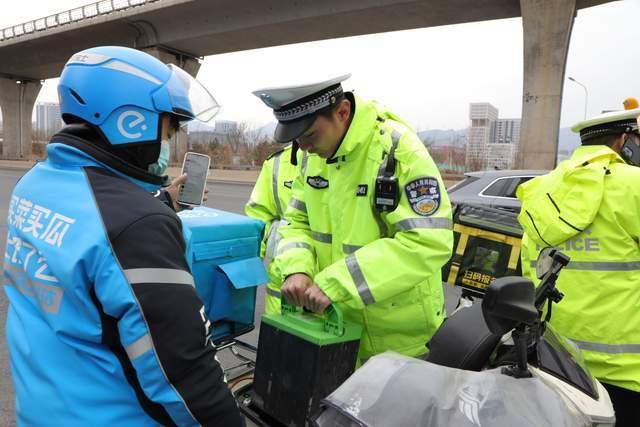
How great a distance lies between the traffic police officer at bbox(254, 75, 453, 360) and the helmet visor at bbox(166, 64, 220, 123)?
0.99 feet

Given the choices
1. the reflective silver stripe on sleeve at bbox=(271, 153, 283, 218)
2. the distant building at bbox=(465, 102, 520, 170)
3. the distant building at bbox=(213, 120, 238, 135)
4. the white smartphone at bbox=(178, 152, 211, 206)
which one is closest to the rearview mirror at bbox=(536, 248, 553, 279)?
the white smartphone at bbox=(178, 152, 211, 206)

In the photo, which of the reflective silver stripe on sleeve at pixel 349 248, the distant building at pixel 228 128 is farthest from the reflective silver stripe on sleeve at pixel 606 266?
the distant building at pixel 228 128

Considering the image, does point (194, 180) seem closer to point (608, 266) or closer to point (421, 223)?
point (421, 223)

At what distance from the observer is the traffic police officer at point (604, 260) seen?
83.3 inches

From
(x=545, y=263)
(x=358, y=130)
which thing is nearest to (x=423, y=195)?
(x=358, y=130)

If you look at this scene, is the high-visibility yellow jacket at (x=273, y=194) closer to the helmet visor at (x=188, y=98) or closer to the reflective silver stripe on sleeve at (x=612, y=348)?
the helmet visor at (x=188, y=98)

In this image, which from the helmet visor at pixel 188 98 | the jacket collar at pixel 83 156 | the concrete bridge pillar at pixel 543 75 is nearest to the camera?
the jacket collar at pixel 83 156

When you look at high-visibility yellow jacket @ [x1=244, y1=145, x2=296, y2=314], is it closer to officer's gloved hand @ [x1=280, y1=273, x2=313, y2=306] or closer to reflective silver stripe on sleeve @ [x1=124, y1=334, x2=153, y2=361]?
officer's gloved hand @ [x1=280, y1=273, x2=313, y2=306]

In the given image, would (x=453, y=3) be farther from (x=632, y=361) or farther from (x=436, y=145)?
(x=632, y=361)

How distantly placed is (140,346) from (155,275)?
0.17m

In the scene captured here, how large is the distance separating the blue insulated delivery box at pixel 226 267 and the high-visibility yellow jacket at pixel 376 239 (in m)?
0.20

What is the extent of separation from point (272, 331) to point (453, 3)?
66.4 ft

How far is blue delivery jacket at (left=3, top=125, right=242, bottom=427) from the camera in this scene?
1160mm

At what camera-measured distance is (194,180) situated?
2658 millimetres
